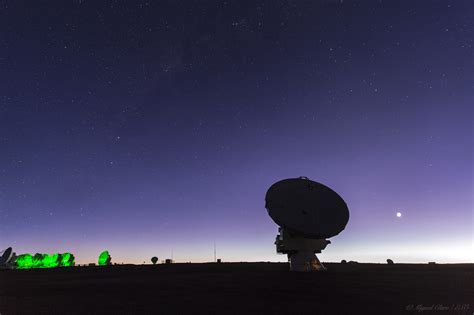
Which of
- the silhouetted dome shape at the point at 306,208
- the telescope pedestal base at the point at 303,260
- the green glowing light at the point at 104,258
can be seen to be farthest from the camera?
the green glowing light at the point at 104,258

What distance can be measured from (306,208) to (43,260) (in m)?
98.3

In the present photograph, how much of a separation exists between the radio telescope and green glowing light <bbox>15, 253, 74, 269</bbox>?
93.4 metres

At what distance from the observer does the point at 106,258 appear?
106m

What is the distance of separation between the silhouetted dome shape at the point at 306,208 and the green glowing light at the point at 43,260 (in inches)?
3680

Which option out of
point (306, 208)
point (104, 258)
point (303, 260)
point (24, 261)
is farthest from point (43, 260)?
point (306, 208)

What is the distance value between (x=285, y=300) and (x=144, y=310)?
21.5 ft

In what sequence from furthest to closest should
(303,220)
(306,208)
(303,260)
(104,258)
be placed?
(104,258)
(306,208)
(303,260)
(303,220)

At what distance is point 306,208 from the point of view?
126 feet

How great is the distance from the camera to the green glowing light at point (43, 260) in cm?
10748

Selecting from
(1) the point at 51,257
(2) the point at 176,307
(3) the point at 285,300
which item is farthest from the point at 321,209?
(1) the point at 51,257

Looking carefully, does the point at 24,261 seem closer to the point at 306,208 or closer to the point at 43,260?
the point at 43,260

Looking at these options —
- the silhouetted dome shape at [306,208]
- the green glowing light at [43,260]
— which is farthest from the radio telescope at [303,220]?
the green glowing light at [43,260]

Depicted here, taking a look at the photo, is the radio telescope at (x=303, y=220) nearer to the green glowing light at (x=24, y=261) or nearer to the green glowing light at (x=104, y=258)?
the green glowing light at (x=104, y=258)

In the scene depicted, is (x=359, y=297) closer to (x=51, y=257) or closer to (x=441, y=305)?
(x=441, y=305)
